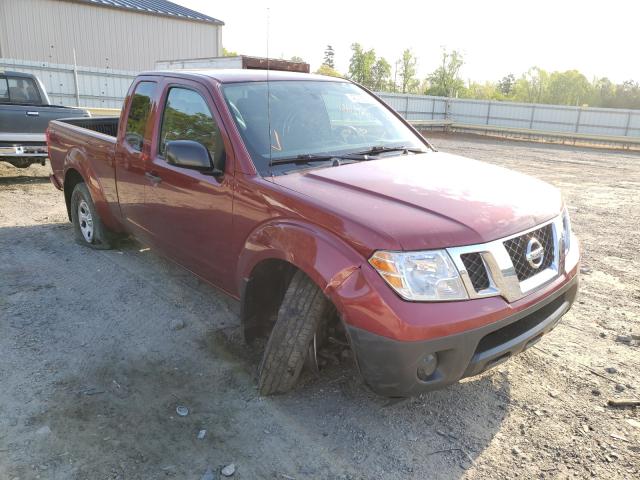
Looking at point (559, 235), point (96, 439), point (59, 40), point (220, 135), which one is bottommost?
point (96, 439)

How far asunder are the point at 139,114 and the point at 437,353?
10.7 feet

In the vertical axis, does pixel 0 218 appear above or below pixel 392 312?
below

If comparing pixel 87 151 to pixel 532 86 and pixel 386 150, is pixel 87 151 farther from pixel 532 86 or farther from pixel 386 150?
pixel 532 86

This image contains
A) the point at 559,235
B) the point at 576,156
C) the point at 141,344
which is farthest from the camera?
the point at 576,156

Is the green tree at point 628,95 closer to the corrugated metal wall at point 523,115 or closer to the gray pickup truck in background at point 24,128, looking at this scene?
the corrugated metal wall at point 523,115

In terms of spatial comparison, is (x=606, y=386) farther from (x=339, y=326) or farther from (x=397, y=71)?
(x=397, y=71)

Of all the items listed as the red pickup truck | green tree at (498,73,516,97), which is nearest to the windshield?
the red pickup truck

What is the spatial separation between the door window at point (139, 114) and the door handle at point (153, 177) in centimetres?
27

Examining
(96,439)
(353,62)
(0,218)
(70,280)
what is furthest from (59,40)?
(353,62)

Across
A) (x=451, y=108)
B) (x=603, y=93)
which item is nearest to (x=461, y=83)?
(x=603, y=93)

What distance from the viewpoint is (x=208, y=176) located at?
3406 mm

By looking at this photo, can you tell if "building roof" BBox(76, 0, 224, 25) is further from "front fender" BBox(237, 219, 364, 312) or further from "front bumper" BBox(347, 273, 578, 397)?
"front bumper" BBox(347, 273, 578, 397)

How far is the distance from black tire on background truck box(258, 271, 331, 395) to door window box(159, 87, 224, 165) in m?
1.11

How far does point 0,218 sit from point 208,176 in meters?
4.99
